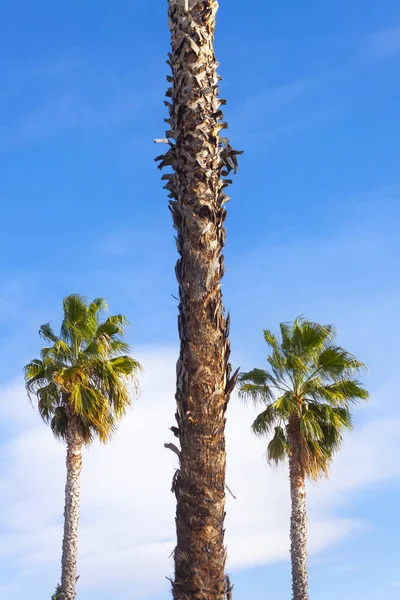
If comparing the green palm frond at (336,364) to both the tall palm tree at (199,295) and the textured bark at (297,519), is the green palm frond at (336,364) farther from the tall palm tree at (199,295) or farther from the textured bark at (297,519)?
the tall palm tree at (199,295)

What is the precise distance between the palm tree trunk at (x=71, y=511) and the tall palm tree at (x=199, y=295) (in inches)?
631

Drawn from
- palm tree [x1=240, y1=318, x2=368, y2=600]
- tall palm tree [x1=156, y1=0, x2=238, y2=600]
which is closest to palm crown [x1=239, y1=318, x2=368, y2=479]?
palm tree [x1=240, y1=318, x2=368, y2=600]

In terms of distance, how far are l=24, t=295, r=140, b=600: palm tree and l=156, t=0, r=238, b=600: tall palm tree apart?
1581cm

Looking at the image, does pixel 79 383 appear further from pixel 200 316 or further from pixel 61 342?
pixel 200 316

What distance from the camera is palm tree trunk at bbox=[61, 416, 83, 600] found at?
2170cm

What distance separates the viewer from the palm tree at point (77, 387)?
22.7m

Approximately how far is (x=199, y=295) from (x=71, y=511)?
16506mm

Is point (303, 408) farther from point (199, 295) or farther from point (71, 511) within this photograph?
point (199, 295)

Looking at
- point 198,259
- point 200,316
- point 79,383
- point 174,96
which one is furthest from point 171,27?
point 79,383

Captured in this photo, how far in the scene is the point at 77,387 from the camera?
23.0 meters

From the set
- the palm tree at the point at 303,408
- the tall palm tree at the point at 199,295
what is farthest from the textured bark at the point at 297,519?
the tall palm tree at the point at 199,295

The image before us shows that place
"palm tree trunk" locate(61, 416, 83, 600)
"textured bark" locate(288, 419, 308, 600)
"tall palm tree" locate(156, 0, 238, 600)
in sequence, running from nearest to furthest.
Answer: "tall palm tree" locate(156, 0, 238, 600) < "palm tree trunk" locate(61, 416, 83, 600) < "textured bark" locate(288, 419, 308, 600)

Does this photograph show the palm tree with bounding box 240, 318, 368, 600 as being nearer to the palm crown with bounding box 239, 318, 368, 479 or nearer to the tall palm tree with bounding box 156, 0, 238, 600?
the palm crown with bounding box 239, 318, 368, 479

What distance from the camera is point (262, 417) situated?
2397 centimetres
